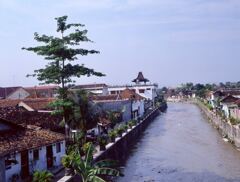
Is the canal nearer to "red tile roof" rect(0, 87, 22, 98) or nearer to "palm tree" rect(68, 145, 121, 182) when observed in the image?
"palm tree" rect(68, 145, 121, 182)

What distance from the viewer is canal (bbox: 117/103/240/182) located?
3666 centimetres

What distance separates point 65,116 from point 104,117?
16976mm

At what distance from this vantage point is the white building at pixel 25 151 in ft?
82.3

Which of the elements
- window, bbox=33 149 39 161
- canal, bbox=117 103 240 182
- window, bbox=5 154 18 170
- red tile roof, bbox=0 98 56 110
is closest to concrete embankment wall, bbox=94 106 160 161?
canal, bbox=117 103 240 182

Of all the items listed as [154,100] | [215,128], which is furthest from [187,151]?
[154,100]

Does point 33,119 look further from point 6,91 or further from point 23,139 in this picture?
point 6,91

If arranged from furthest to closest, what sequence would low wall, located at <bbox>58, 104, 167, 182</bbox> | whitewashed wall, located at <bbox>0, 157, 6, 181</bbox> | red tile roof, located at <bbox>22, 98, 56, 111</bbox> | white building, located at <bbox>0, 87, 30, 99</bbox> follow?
white building, located at <bbox>0, 87, 30, 99</bbox> < red tile roof, located at <bbox>22, 98, 56, 111</bbox> < low wall, located at <bbox>58, 104, 167, 182</bbox> < whitewashed wall, located at <bbox>0, 157, 6, 181</bbox>

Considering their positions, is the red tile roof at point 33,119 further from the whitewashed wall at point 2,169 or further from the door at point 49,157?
the whitewashed wall at point 2,169

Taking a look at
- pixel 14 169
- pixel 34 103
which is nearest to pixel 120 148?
pixel 34 103

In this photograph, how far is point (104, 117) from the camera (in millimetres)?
53312

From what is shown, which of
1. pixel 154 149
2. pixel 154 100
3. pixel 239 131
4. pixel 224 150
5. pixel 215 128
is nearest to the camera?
pixel 239 131

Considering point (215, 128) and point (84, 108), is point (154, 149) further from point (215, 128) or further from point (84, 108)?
point (215, 128)

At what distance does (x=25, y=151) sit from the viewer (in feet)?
89.7

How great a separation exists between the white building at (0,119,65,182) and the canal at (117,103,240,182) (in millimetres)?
6901
